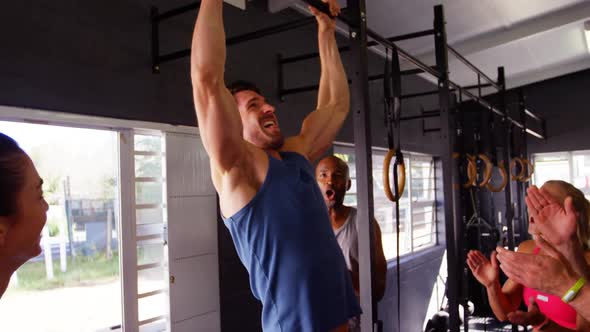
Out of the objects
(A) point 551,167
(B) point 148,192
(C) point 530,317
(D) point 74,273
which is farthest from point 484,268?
(A) point 551,167

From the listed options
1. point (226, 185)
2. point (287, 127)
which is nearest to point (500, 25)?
point (287, 127)

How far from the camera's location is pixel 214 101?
114 cm

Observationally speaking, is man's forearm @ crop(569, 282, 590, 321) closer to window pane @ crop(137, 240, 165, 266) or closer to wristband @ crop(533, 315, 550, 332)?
wristband @ crop(533, 315, 550, 332)

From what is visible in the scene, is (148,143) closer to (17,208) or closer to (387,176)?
(387,176)

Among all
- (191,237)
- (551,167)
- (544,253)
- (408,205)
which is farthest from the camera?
(551,167)

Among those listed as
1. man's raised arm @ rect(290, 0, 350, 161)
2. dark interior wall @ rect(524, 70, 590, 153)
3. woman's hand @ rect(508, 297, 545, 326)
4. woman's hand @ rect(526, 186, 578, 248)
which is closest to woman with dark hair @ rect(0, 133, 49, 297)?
man's raised arm @ rect(290, 0, 350, 161)

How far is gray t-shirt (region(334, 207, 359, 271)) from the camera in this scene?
7.73 feet

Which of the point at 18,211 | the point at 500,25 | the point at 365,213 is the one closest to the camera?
the point at 18,211

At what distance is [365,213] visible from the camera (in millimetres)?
1715

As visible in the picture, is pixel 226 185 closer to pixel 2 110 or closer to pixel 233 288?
pixel 2 110

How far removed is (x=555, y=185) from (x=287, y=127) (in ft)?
6.37

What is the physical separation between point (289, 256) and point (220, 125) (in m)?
0.37

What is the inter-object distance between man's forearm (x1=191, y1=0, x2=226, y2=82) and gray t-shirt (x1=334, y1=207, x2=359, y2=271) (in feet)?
4.69

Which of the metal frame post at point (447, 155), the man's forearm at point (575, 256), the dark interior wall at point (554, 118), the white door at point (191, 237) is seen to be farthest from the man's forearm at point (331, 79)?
the dark interior wall at point (554, 118)
